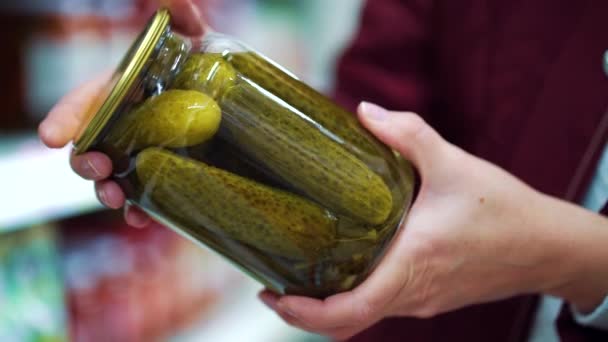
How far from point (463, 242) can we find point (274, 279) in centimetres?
16

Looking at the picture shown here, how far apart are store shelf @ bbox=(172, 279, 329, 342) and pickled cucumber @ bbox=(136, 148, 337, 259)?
2.59 ft

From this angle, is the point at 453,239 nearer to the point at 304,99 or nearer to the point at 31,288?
the point at 304,99

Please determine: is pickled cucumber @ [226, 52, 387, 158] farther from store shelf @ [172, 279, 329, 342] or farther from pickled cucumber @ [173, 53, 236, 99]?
store shelf @ [172, 279, 329, 342]

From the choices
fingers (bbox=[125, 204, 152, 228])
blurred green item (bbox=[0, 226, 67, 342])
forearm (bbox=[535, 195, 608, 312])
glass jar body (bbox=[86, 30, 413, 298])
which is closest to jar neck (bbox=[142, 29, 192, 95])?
glass jar body (bbox=[86, 30, 413, 298])

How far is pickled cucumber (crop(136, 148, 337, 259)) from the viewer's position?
42cm

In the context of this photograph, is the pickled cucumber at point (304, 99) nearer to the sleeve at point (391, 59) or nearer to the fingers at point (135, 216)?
the fingers at point (135, 216)

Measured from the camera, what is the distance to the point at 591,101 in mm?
611

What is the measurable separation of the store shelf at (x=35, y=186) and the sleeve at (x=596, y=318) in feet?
1.90

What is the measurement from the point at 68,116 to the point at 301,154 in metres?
0.19

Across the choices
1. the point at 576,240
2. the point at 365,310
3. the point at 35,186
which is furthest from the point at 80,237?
the point at 576,240

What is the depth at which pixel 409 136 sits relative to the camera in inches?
19.2

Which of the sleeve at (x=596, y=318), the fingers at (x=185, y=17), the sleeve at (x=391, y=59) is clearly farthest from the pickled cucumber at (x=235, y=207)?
the sleeve at (x=391, y=59)

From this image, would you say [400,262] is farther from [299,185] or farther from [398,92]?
[398,92]

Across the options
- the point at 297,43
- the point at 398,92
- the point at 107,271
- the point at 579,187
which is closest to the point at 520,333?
the point at 579,187
